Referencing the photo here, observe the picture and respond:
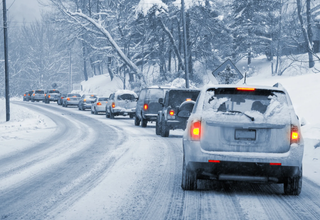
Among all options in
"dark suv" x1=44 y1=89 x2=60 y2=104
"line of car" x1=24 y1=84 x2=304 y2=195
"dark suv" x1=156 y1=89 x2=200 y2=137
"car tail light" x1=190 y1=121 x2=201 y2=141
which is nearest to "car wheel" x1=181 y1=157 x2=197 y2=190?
"line of car" x1=24 y1=84 x2=304 y2=195

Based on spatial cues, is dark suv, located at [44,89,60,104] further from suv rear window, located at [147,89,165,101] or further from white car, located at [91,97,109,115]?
suv rear window, located at [147,89,165,101]

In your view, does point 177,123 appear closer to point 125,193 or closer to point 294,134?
point 125,193

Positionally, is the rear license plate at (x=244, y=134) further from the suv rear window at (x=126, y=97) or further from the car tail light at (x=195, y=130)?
the suv rear window at (x=126, y=97)

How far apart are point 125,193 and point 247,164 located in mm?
1844

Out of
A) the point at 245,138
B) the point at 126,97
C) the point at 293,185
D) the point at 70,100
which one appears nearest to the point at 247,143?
the point at 245,138

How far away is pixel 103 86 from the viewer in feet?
225

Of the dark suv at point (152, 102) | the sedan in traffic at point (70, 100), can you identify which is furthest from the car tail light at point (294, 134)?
the sedan in traffic at point (70, 100)

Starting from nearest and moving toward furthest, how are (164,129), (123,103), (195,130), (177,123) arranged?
(195,130) → (177,123) → (164,129) → (123,103)

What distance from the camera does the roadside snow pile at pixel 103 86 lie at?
6372 cm

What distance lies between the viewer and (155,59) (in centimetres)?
5266

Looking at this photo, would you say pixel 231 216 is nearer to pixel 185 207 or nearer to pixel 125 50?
pixel 185 207

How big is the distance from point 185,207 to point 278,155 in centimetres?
155

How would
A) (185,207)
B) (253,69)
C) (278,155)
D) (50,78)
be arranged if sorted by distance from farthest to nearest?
(50,78)
(253,69)
(278,155)
(185,207)

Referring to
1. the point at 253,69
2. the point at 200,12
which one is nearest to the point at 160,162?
the point at 200,12
